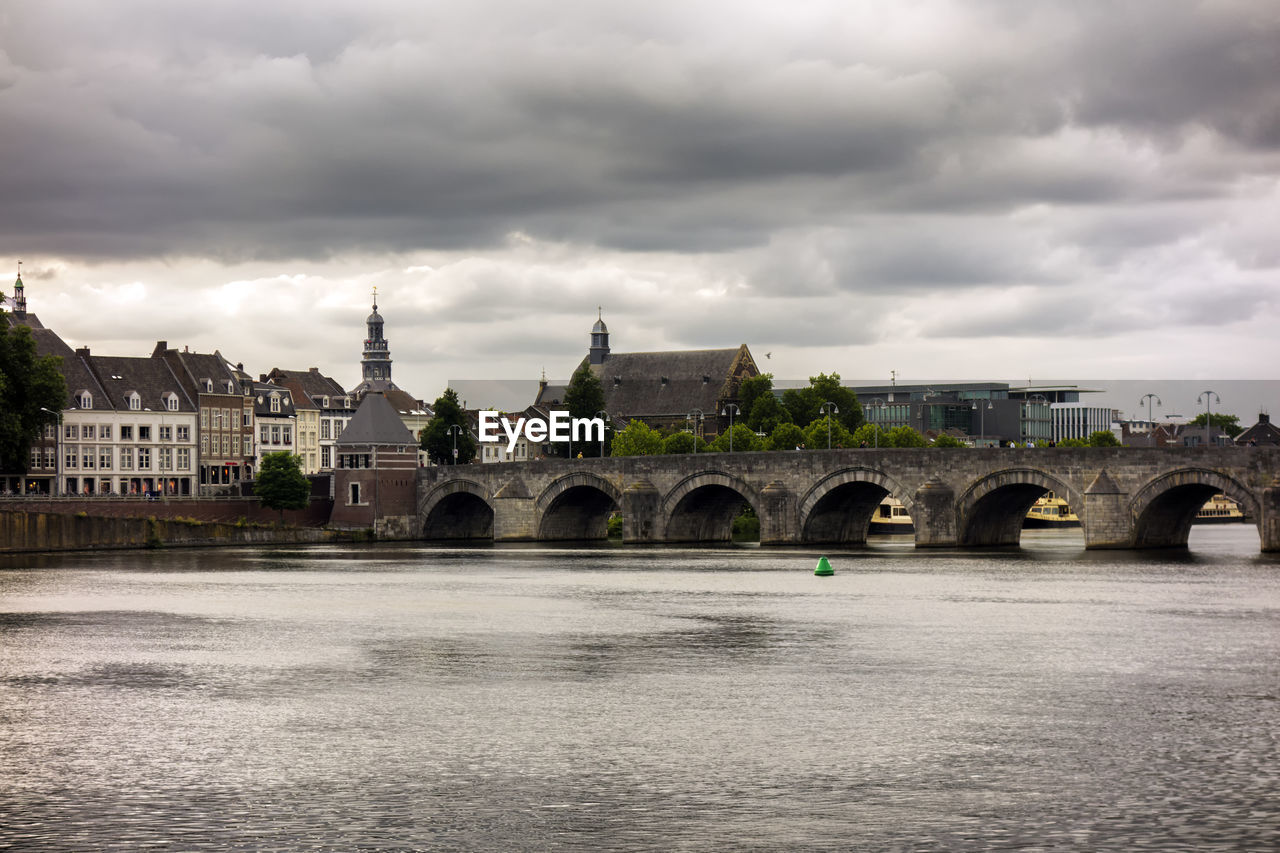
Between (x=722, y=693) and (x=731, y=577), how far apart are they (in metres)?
31.2

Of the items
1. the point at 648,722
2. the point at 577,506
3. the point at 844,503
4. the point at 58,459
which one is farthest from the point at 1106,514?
the point at 58,459

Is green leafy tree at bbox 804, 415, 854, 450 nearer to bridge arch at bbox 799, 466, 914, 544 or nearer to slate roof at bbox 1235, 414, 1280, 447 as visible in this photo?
bridge arch at bbox 799, 466, 914, 544

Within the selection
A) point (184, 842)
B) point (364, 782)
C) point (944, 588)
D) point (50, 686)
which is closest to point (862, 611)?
point (944, 588)

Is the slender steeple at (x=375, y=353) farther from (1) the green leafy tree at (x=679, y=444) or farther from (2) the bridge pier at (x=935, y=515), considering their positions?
(2) the bridge pier at (x=935, y=515)

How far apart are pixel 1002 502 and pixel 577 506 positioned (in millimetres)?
31767

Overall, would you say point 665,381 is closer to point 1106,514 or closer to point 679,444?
point 679,444

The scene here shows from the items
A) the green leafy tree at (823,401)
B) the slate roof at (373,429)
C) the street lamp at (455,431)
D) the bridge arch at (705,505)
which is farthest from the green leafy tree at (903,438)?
the slate roof at (373,429)

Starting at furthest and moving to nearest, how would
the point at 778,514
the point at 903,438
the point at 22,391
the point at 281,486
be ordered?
the point at 903,438
the point at 281,486
the point at 22,391
the point at 778,514

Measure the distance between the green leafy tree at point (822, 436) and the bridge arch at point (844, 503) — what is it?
27.2m

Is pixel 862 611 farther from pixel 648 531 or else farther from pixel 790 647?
pixel 648 531

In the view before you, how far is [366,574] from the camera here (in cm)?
6166

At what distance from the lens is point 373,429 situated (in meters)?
104

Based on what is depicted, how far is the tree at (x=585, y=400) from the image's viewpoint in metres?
134

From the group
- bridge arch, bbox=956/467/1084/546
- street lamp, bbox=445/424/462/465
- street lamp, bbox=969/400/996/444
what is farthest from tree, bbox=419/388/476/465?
street lamp, bbox=969/400/996/444
